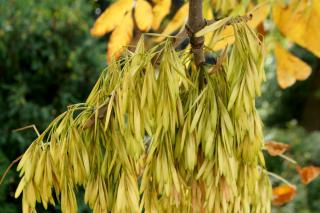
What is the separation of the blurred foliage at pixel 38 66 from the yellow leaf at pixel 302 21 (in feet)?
4.76

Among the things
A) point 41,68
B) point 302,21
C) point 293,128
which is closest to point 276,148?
point 302,21

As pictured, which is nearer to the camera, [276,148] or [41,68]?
[276,148]

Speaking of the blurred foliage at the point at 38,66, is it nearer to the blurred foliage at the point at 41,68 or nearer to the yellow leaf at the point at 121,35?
the blurred foliage at the point at 41,68

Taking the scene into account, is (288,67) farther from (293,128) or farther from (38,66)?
(293,128)

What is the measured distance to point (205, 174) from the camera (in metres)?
0.58

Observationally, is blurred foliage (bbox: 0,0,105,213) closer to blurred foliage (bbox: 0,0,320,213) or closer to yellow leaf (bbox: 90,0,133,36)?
blurred foliage (bbox: 0,0,320,213)

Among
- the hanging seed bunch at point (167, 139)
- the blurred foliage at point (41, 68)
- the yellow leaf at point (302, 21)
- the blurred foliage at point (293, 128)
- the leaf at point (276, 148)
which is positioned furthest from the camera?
→ the blurred foliage at point (293, 128)

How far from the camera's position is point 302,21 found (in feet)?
3.26

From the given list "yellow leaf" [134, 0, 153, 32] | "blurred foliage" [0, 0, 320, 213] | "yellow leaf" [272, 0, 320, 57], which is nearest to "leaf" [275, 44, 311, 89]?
"yellow leaf" [272, 0, 320, 57]

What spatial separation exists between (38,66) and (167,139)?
6.35 feet

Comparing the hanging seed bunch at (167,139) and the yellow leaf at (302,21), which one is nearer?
the hanging seed bunch at (167,139)

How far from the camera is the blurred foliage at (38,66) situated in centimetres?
234

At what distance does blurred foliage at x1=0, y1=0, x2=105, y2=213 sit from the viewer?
2.34 meters

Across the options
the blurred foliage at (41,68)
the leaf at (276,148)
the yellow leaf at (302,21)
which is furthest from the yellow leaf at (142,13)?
the blurred foliage at (41,68)
